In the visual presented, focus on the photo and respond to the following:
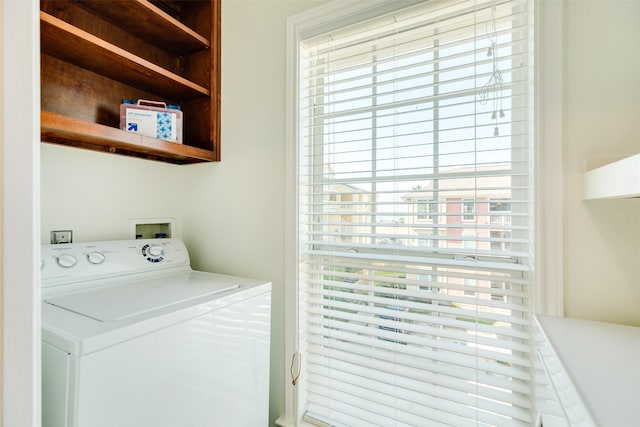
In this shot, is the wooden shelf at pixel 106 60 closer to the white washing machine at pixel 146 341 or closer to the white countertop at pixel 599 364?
the white washing machine at pixel 146 341

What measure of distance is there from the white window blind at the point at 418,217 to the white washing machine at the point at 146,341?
317mm

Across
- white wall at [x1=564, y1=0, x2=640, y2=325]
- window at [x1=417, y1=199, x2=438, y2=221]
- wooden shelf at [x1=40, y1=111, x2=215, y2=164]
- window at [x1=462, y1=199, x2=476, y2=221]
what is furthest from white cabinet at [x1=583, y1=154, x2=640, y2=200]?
wooden shelf at [x1=40, y1=111, x2=215, y2=164]

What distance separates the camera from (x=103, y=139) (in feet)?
3.51

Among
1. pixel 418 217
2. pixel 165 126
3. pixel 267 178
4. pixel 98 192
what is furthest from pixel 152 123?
pixel 418 217

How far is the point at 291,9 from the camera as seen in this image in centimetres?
132

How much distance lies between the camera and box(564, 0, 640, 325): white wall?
0.83 meters

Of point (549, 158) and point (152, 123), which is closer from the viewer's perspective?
point (549, 158)

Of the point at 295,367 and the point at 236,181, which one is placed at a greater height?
the point at 236,181

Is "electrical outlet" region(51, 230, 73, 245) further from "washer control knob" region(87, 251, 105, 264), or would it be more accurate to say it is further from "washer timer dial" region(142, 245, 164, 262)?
"washer timer dial" region(142, 245, 164, 262)

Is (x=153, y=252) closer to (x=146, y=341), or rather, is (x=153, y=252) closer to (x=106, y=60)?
(x=146, y=341)

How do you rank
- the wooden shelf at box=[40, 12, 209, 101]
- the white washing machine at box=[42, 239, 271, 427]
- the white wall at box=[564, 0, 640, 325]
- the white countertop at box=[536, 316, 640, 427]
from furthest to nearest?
the wooden shelf at box=[40, 12, 209, 101]
the white wall at box=[564, 0, 640, 325]
the white washing machine at box=[42, 239, 271, 427]
the white countertop at box=[536, 316, 640, 427]

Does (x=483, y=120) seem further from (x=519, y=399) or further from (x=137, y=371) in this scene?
(x=137, y=371)

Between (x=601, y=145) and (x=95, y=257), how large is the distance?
177 cm

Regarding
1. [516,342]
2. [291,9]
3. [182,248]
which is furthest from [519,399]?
[291,9]
